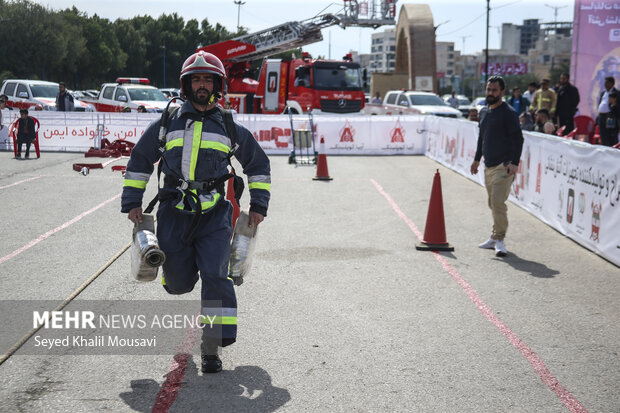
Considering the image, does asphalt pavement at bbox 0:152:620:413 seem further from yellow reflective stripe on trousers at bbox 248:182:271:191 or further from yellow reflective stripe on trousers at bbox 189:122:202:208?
yellow reflective stripe on trousers at bbox 189:122:202:208

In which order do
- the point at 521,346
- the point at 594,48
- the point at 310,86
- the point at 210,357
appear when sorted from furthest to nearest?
the point at 310,86
the point at 594,48
the point at 521,346
the point at 210,357

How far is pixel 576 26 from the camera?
22500mm

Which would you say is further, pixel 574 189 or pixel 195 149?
pixel 574 189

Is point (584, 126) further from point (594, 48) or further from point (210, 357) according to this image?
point (210, 357)

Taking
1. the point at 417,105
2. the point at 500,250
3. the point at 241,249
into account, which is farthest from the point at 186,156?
the point at 417,105

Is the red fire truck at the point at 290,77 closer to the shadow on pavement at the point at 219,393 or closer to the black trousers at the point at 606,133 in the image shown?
the black trousers at the point at 606,133

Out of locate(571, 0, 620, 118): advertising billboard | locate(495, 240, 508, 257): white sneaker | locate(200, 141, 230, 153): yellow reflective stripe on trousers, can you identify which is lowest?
locate(495, 240, 508, 257): white sneaker

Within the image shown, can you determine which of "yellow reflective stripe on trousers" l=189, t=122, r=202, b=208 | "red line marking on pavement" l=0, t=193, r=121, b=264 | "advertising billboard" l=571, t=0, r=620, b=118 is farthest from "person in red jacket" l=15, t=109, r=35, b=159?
"yellow reflective stripe on trousers" l=189, t=122, r=202, b=208

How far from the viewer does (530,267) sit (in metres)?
8.33

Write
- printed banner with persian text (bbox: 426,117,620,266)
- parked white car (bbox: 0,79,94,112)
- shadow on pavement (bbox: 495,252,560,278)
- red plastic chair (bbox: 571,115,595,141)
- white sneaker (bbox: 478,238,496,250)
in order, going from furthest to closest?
parked white car (bbox: 0,79,94,112), red plastic chair (bbox: 571,115,595,141), white sneaker (bbox: 478,238,496,250), printed banner with persian text (bbox: 426,117,620,266), shadow on pavement (bbox: 495,252,560,278)

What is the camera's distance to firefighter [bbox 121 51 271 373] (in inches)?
187

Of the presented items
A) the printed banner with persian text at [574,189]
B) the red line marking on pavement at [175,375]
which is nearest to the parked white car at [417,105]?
the printed banner with persian text at [574,189]

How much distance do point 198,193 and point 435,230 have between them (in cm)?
495

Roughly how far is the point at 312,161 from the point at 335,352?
50.3 feet
